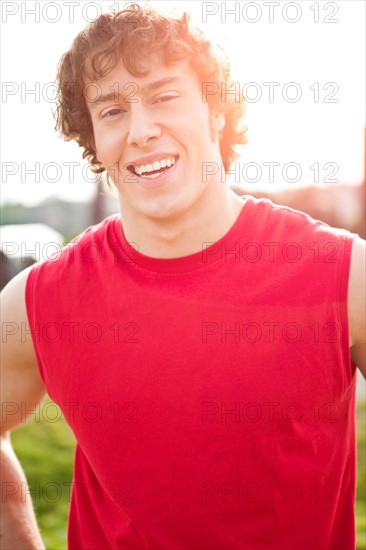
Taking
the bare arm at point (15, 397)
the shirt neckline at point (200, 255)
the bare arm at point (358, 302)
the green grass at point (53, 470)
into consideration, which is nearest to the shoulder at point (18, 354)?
the bare arm at point (15, 397)

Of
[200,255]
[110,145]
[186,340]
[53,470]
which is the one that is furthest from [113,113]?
[53,470]

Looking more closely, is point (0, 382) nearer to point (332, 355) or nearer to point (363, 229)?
point (332, 355)

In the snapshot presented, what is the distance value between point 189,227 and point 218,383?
545 millimetres

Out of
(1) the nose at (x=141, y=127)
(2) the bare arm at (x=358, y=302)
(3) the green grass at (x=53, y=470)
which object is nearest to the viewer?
(2) the bare arm at (x=358, y=302)

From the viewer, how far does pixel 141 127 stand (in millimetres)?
2678

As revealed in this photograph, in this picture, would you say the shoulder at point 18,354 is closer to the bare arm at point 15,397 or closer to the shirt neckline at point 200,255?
the bare arm at point 15,397

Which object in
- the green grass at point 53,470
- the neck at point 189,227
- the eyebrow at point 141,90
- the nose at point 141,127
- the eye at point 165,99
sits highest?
the eyebrow at point 141,90

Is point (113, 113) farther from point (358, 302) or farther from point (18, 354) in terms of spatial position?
point (358, 302)

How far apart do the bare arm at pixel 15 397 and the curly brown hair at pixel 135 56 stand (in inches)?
28.1

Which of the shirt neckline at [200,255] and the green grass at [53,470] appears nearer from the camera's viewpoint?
the shirt neckline at [200,255]

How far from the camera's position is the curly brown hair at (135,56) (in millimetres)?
2750

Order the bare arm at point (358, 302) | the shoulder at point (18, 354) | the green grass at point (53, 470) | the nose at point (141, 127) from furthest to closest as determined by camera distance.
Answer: the green grass at point (53, 470), the shoulder at point (18, 354), the nose at point (141, 127), the bare arm at point (358, 302)

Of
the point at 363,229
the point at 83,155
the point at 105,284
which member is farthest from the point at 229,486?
the point at 363,229

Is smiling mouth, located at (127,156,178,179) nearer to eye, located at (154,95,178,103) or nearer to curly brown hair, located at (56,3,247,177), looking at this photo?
eye, located at (154,95,178,103)
